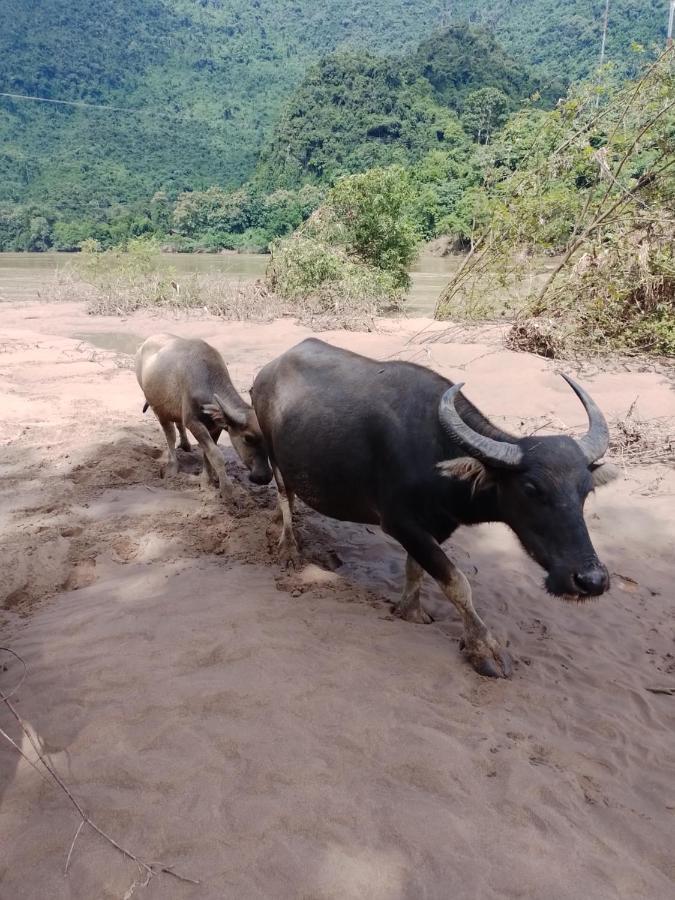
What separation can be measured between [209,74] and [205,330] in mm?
138486

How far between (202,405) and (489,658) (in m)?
3.79

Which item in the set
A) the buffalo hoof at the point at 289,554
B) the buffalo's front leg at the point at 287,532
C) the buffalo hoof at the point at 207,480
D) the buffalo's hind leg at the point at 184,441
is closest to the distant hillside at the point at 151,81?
the buffalo's hind leg at the point at 184,441

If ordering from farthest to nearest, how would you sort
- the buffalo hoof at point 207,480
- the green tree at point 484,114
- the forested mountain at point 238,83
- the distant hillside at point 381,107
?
1. the forested mountain at point 238,83
2. the distant hillside at point 381,107
3. the green tree at point 484,114
4. the buffalo hoof at point 207,480

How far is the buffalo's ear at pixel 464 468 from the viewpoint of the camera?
3332 mm

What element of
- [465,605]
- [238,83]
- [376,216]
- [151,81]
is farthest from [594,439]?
[238,83]

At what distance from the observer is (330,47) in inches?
5994

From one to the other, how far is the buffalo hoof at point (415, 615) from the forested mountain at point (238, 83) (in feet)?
222

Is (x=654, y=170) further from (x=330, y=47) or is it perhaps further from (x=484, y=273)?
(x=330, y=47)

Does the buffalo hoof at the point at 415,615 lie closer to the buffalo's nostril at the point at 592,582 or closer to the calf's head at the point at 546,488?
the calf's head at the point at 546,488

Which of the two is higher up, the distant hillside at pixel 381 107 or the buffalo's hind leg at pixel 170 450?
the distant hillside at pixel 381 107

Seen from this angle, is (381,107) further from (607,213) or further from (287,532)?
(287,532)

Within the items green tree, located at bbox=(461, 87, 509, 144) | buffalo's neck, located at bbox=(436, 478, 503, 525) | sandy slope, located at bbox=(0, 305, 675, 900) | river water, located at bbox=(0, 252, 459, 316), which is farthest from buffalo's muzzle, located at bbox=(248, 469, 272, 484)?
green tree, located at bbox=(461, 87, 509, 144)

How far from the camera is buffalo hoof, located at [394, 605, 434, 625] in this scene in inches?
162

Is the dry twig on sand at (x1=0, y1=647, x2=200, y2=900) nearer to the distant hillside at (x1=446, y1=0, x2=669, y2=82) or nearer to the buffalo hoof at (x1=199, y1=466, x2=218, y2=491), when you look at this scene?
the buffalo hoof at (x1=199, y1=466, x2=218, y2=491)
